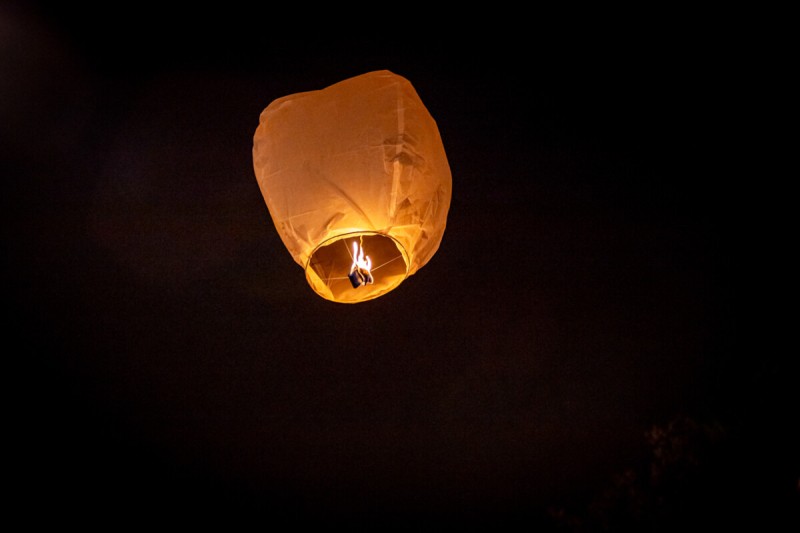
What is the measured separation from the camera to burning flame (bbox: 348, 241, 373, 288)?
173cm

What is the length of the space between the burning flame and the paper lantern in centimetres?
1

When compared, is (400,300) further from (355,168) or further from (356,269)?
(355,168)

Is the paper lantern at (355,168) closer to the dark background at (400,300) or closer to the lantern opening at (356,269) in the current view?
the lantern opening at (356,269)

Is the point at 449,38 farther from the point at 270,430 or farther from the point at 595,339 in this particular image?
the point at 270,430

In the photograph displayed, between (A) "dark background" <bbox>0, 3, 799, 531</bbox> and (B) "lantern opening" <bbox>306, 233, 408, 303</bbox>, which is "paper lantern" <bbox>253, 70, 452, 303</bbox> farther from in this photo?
(A) "dark background" <bbox>0, 3, 799, 531</bbox>

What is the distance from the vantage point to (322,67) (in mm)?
3006

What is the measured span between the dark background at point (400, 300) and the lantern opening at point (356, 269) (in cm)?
136

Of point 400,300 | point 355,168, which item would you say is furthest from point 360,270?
point 400,300

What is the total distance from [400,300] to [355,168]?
2.35 metres

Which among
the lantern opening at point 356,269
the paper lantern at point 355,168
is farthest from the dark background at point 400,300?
the paper lantern at point 355,168

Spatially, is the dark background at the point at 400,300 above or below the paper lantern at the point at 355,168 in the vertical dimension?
above

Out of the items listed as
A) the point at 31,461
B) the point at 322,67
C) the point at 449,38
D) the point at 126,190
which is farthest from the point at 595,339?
the point at 31,461

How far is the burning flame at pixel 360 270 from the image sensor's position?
173 centimetres

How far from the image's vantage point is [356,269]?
1.75 meters
